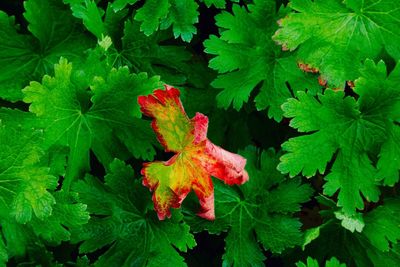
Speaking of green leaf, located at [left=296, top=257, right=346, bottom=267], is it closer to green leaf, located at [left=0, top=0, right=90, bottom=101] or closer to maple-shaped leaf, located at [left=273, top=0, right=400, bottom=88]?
maple-shaped leaf, located at [left=273, top=0, right=400, bottom=88]

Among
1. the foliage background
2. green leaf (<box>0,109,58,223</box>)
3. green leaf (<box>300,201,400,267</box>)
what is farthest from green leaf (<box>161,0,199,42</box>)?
green leaf (<box>300,201,400,267</box>)

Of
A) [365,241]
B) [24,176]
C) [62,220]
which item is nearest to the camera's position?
[24,176]

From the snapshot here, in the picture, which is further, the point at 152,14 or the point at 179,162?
the point at 152,14

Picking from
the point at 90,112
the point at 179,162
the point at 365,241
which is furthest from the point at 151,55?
the point at 365,241

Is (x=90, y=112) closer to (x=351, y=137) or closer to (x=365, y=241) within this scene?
(x=351, y=137)

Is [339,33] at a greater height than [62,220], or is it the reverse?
[339,33]

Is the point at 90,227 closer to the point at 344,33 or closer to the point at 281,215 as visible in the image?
the point at 281,215

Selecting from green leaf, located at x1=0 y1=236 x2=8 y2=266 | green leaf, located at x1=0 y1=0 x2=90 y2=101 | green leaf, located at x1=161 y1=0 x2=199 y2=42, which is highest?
green leaf, located at x1=161 y1=0 x2=199 y2=42
